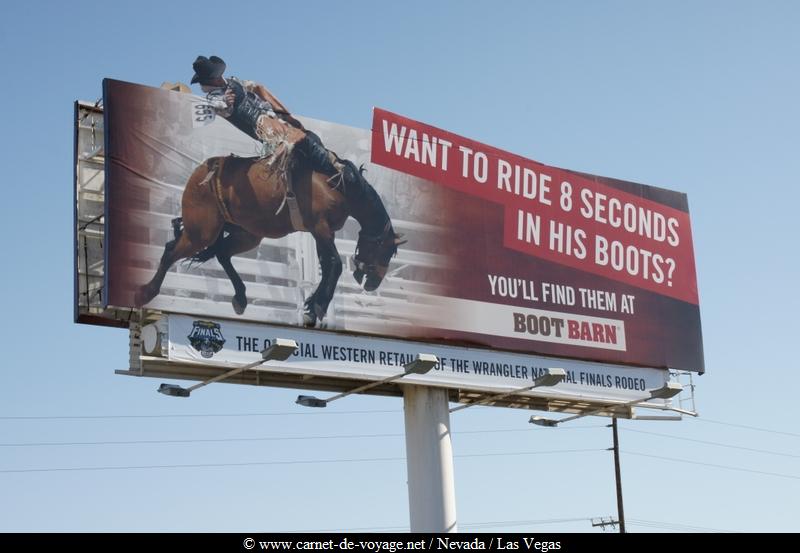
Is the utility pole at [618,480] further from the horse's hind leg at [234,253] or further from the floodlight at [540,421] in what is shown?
the horse's hind leg at [234,253]

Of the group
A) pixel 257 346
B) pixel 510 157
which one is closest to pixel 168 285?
→ pixel 257 346

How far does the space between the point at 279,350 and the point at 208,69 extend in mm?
3470

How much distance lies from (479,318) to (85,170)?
17.2ft

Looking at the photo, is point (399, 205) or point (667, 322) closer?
point (399, 205)

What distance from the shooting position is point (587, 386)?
62.2ft

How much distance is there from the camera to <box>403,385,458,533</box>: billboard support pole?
55.4ft

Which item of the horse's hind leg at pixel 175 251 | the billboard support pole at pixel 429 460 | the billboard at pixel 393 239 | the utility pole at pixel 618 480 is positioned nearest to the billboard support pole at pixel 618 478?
the utility pole at pixel 618 480

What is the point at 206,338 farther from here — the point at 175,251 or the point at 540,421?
the point at 540,421

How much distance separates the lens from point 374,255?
1727cm

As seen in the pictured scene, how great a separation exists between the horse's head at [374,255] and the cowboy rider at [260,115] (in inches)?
26.6

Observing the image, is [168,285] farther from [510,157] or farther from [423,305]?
[510,157]

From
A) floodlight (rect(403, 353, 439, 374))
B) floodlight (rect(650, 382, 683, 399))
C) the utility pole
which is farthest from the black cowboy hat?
the utility pole

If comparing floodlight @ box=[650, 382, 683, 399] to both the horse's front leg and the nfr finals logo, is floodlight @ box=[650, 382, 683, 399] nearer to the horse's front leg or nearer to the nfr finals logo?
the horse's front leg

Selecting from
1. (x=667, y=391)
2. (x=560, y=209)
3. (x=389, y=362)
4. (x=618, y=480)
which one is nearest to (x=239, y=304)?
(x=389, y=362)
